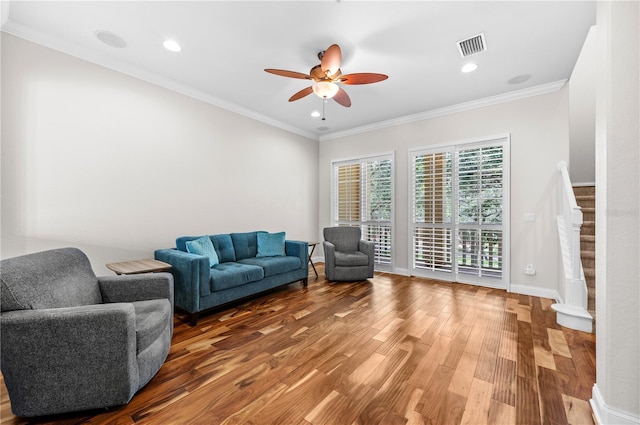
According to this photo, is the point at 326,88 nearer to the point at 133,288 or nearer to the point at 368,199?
the point at 133,288

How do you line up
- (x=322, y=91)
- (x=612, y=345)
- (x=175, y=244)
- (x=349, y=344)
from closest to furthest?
1. (x=612, y=345)
2. (x=349, y=344)
3. (x=322, y=91)
4. (x=175, y=244)

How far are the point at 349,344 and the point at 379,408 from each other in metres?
0.77

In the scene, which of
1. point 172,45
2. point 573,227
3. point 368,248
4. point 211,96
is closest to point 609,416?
point 573,227

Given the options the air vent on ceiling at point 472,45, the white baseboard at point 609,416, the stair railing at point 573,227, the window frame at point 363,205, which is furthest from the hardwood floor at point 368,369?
the air vent on ceiling at point 472,45

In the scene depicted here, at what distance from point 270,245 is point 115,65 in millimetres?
3020

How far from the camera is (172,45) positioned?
2752 millimetres

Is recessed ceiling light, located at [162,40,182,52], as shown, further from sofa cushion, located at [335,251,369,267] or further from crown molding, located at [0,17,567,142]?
sofa cushion, located at [335,251,369,267]

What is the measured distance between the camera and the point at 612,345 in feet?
4.63

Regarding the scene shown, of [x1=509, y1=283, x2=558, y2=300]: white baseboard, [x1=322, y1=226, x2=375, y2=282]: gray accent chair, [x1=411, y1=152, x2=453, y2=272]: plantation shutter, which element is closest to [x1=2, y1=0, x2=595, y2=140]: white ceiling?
[x1=411, y1=152, x2=453, y2=272]: plantation shutter

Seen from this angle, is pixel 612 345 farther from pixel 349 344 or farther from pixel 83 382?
pixel 83 382

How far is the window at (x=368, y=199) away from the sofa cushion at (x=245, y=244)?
2202 mm

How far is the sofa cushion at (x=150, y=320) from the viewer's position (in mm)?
1681

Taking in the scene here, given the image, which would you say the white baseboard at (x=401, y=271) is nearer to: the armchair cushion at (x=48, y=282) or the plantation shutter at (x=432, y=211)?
the plantation shutter at (x=432, y=211)

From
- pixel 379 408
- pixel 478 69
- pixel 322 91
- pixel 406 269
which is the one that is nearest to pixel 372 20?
pixel 322 91
